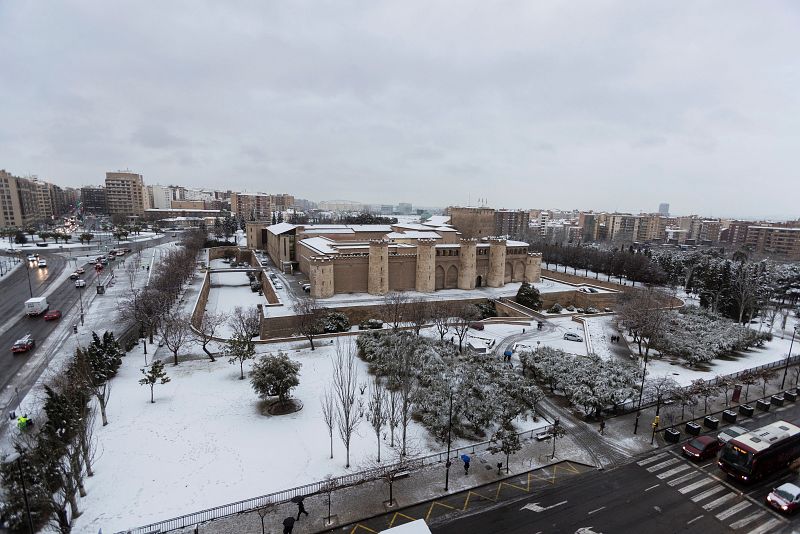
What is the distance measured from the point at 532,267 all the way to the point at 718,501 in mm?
39041

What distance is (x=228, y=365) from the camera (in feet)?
83.4

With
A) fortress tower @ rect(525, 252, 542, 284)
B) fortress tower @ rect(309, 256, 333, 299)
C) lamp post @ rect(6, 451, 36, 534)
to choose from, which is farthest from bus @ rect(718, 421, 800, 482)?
fortress tower @ rect(525, 252, 542, 284)

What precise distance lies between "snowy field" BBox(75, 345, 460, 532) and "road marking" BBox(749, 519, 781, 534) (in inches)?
433

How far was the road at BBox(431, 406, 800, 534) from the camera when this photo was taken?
43.3 feet

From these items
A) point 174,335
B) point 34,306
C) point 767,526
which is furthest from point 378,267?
point 767,526

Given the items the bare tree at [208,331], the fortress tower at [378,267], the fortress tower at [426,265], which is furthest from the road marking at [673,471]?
the fortress tower at [426,265]

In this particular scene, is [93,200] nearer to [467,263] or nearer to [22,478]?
[467,263]

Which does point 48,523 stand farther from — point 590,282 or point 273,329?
point 590,282

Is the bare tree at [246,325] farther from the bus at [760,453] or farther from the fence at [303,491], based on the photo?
the bus at [760,453]

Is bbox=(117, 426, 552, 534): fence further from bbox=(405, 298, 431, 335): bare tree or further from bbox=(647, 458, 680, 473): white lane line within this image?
bbox=(405, 298, 431, 335): bare tree

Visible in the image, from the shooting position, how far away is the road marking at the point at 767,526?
1324cm

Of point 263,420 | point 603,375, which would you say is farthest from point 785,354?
point 263,420

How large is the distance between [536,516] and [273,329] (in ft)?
81.2

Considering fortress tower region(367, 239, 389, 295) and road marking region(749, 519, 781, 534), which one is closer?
road marking region(749, 519, 781, 534)
